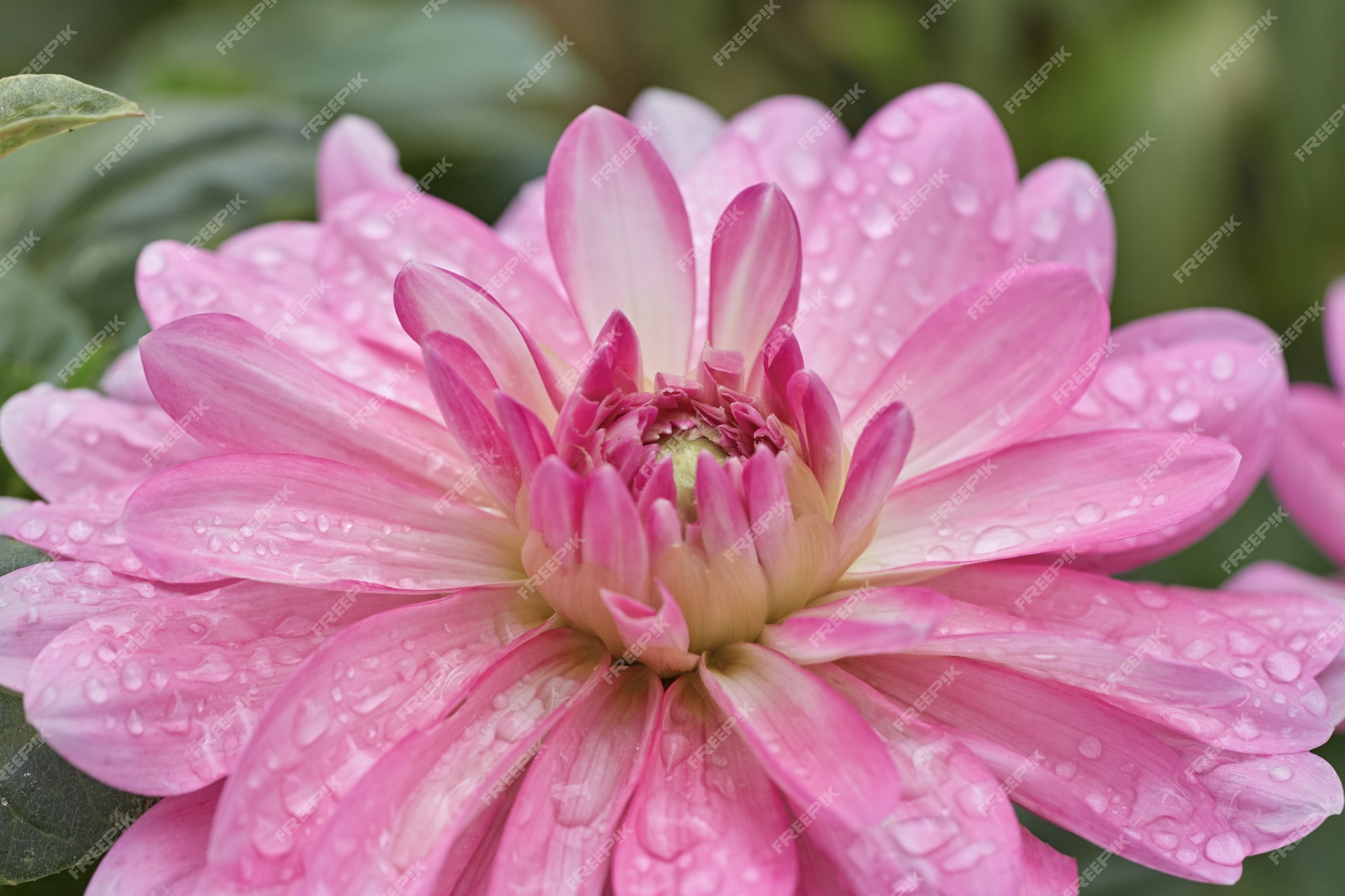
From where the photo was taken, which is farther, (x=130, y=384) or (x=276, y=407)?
(x=130, y=384)

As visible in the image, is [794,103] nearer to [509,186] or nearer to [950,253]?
[950,253]

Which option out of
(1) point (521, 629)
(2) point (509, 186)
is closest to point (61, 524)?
(1) point (521, 629)

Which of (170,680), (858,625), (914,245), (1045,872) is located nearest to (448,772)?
(170,680)

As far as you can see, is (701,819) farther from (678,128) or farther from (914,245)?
(678,128)

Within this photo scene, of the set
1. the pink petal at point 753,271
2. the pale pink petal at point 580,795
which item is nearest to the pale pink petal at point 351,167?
the pink petal at point 753,271

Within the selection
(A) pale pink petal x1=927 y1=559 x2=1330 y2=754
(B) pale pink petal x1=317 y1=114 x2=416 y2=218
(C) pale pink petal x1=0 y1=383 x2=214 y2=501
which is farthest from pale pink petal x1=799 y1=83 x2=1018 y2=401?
(C) pale pink petal x1=0 y1=383 x2=214 y2=501

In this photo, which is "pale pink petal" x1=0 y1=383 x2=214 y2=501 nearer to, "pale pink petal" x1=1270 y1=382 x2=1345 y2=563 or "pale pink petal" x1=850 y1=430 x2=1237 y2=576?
"pale pink petal" x1=850 y1=430 x2=1237 y2=576

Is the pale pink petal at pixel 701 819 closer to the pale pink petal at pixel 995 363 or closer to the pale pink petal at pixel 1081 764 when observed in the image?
the pale pink petal at pixel 1081 764
